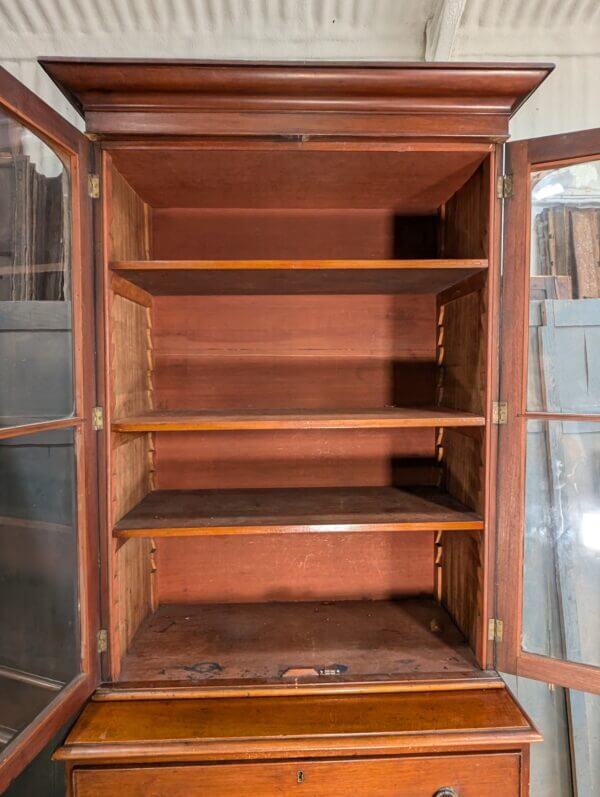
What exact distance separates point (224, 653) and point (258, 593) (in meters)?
0.27

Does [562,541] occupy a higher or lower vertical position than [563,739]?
higher

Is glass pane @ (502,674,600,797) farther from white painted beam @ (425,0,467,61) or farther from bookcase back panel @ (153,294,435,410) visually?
white painted beam @ (425,0,467,61)

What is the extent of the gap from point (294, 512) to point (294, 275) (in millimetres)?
638

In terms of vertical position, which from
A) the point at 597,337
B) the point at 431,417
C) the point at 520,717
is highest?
the point at 597,337

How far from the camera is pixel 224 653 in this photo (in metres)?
1.28

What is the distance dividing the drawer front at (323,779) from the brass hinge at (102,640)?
0.77 feet

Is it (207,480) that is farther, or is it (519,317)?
(207,480)

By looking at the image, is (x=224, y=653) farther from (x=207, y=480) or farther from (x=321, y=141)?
(x=321, y=141)

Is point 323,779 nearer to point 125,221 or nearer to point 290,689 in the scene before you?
point 290,689

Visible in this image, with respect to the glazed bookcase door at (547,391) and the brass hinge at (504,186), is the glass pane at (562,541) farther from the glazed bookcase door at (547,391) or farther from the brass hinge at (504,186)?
the brass hinge at (504,186)

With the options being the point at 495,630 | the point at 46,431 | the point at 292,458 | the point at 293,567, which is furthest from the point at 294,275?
the point at 495,630

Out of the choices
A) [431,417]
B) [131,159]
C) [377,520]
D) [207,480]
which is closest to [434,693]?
[377,520]

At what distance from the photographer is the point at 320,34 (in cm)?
160

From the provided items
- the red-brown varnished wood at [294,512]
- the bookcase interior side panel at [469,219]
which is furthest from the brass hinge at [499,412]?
the bookcase interior side panel at [469,219]
